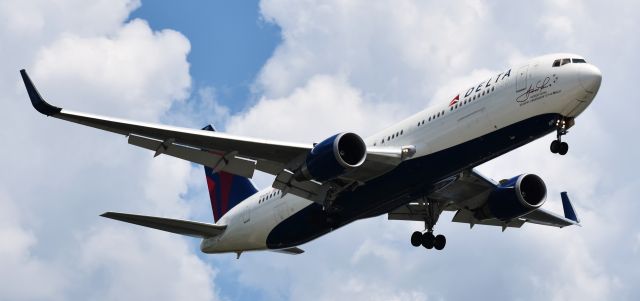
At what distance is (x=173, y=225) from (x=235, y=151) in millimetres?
6758

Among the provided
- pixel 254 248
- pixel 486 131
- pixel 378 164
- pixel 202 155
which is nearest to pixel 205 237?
pixel 254 248

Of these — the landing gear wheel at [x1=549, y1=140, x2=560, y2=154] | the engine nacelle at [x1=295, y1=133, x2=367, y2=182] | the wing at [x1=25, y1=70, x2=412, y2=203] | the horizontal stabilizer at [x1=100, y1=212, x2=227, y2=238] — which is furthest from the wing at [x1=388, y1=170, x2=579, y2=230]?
the horizontal stabilizer at [x1=100, y1=212, x2=227, y2=238]

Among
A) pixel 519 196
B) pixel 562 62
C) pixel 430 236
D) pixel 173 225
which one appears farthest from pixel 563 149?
pixel 173 225

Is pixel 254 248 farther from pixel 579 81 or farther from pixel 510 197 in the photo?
pixel 579 81

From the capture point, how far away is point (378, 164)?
1502 inches

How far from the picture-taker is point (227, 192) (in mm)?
49031

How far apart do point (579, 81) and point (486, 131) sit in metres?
3.48

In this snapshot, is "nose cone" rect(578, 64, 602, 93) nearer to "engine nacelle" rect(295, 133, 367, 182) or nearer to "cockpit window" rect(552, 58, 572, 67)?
"cockpit window" rect(552, 58, 572, 67)

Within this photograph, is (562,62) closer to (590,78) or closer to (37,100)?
(590,78)

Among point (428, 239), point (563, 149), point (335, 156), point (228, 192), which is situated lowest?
point (563, 149)

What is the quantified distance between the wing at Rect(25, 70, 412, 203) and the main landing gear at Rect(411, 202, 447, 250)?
20.8 feet

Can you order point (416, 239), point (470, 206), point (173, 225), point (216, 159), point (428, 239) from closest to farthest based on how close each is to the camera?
point (216, 159)
point (173, 225)
point (428, 239)
point (416, 239)
point (470, 206)

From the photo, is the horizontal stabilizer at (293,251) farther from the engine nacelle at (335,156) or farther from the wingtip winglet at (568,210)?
the wingtip winglet at (568,210)

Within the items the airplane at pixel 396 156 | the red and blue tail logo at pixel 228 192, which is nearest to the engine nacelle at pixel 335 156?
the airplane at pixel 396 156
